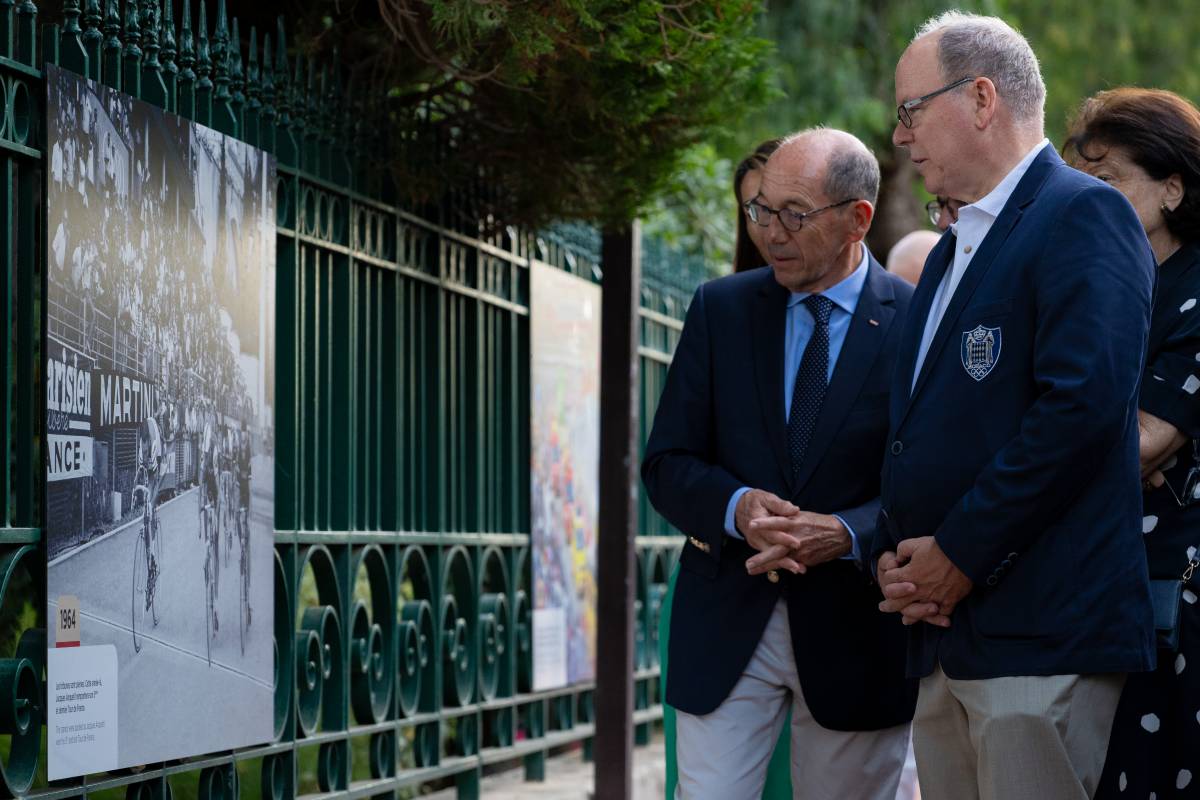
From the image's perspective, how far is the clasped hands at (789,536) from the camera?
4020mm

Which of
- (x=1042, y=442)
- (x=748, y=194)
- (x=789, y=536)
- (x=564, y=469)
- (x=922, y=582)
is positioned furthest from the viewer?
(x=564, y=469)

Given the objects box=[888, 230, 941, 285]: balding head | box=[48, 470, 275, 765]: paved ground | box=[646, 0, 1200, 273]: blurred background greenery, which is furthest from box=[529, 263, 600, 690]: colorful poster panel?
box=[48, 470, 275, 765]: paved ground

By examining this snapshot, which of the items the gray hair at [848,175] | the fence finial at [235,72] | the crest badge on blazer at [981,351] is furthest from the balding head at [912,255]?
the crest badge on blazer at [981,351]

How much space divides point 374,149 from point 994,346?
2.86 meters

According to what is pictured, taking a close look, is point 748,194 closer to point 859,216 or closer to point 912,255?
point 859,216

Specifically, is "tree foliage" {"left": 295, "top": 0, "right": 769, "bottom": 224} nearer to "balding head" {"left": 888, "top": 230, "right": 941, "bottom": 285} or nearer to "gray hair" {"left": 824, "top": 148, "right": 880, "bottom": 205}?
"gray hair" {"left": 824, "top": 148, "right": 880, "bottom": 205}

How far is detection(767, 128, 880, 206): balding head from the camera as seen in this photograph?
4.35m

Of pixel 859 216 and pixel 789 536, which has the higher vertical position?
pixel 859 216

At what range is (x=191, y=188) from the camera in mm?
4422

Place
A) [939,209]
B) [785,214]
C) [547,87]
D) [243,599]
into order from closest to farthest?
[785,214], [243,599], [939,209], [547,87]

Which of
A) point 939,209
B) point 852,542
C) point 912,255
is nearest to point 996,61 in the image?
point 852,542

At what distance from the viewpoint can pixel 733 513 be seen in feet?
13.7

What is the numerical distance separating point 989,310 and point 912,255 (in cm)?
332

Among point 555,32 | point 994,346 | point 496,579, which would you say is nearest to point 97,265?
point 555,32
